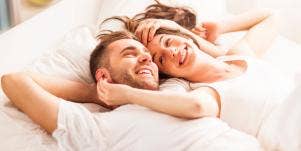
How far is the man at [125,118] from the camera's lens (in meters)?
1.03

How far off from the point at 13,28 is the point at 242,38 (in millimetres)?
683

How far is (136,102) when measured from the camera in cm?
111

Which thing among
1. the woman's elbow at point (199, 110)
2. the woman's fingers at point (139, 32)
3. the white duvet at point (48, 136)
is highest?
the woman's fingers at point (139, 32)

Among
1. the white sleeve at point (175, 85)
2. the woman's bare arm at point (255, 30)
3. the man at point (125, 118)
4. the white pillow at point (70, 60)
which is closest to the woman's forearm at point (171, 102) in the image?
the man at point (125, 118)

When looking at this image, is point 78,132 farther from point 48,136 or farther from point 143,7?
point 143,7

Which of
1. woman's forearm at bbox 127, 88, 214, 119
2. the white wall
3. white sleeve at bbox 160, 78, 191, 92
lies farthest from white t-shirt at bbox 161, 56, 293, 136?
the white wall

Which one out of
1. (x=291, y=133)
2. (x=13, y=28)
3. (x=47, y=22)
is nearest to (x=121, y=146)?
(x=291, y=133)

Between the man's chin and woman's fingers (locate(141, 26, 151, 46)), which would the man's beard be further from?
woman's fingers (locate(141, 26, 151, 46))

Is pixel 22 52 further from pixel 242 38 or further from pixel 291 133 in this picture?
pixel 291 133

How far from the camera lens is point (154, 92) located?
1112mm

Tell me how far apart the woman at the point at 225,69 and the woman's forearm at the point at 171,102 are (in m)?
0.03

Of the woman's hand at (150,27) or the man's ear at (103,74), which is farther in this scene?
the woman's hand at (150,27)

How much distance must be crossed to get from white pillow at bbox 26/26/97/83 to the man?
0.11m

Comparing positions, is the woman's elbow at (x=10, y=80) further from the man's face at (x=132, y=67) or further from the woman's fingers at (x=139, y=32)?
the woman's fingers at (x=139, y=32)
